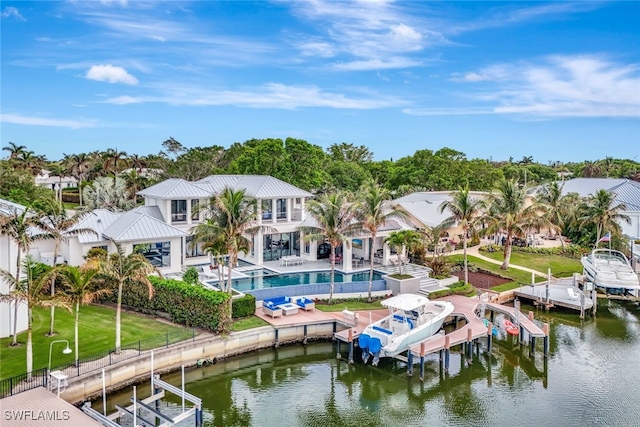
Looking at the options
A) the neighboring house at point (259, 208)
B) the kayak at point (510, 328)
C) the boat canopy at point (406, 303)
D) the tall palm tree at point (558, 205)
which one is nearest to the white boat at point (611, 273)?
the tall palm tree at point (558, 205)

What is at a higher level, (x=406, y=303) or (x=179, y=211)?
(x=179, y=211)

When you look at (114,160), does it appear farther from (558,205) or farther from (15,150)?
(558,205)

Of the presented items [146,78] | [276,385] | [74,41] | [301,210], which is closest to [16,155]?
[146,78]

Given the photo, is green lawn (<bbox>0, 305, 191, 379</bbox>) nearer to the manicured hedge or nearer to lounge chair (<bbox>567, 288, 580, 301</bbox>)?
the manicured hedge

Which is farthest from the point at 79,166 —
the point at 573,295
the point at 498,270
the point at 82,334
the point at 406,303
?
the point at 573,295

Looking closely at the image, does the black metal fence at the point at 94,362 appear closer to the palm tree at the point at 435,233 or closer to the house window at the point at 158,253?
the house window at the point at 158,253

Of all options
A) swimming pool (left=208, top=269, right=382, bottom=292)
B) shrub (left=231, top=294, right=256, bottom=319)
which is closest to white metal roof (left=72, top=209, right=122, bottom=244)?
swimming pool (left=208, top=269, right=382, bottom=292)
